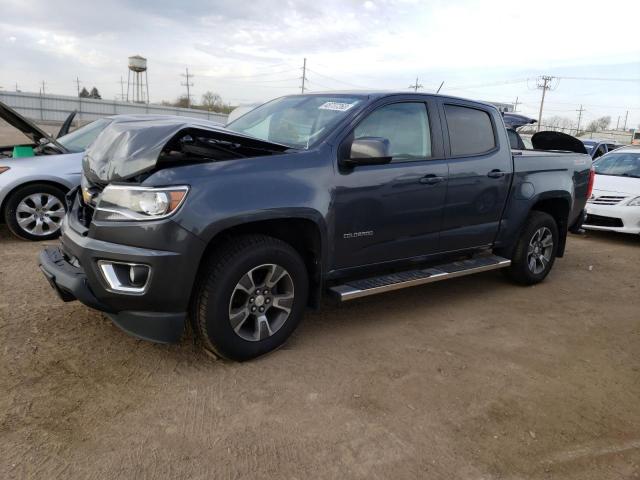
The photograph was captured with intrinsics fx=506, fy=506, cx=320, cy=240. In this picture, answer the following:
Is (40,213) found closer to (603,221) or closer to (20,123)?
(20,123)

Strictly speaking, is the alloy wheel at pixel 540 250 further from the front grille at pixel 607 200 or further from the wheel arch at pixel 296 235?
the front grille at pixel 607 200

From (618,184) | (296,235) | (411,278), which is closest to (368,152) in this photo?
(296,235)

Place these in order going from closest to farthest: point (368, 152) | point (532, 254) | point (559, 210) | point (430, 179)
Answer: point (368, 152), point (430, 179), point (532, 254), point (559, 210)

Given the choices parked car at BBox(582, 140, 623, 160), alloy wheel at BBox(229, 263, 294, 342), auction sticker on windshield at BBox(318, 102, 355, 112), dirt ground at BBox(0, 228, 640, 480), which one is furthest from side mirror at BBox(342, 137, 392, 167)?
parked car at BBox(582, 140, 623, 160)

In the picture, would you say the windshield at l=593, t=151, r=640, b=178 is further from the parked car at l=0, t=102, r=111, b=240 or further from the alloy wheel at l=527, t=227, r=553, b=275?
the parked car at l=0, t=102, r=111, b=240

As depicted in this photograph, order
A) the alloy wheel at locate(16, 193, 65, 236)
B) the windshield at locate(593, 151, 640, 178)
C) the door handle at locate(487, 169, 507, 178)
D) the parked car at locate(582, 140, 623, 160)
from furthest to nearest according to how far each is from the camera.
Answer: the parked car at locate(582, 140, 623, 160), the windshield at locate(593, 151, 640, 178), the alloy wheel at locate(16, 193, 65, 236), the door handle at locate(487, 169, 507, 178)

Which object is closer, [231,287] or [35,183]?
[231,287]

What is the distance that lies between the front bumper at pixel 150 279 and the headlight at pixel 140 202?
0.21ft

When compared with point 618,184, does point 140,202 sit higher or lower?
lower

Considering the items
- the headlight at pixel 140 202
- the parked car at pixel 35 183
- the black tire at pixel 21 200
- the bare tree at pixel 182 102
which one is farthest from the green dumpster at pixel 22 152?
the bare tree at pixel 182 102

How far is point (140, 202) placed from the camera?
2.89m

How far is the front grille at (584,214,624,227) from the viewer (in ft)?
26.8

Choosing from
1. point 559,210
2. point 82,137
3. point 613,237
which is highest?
point 82,137

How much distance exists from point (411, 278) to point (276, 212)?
1.43 meters
